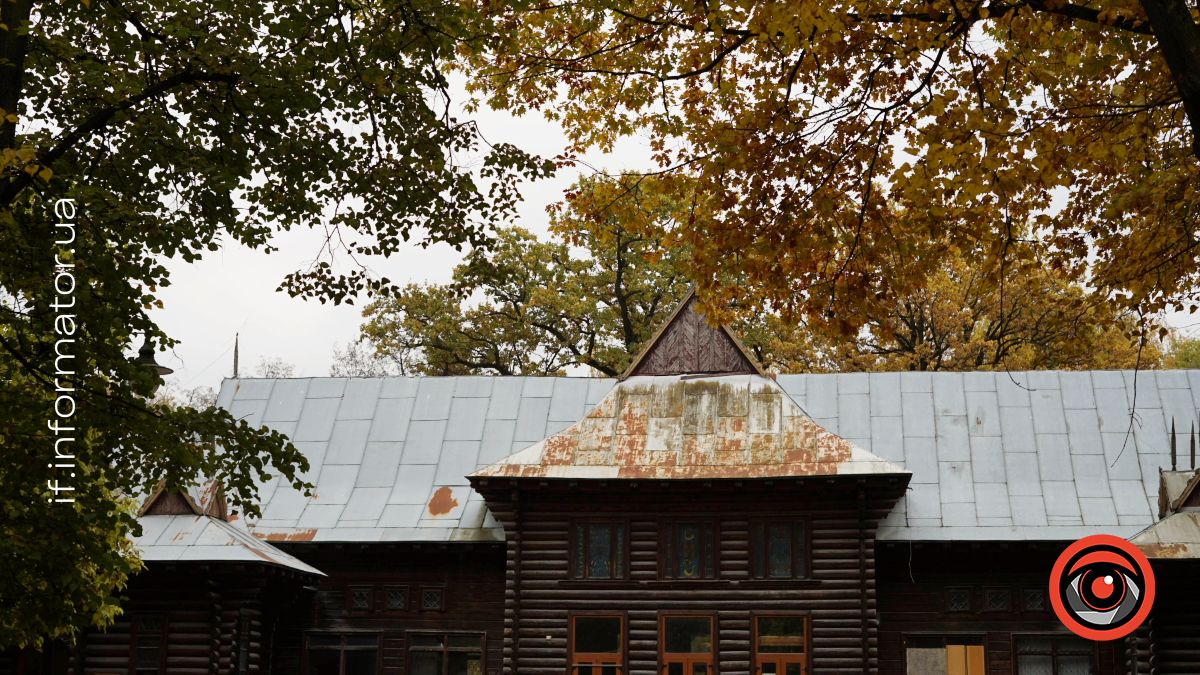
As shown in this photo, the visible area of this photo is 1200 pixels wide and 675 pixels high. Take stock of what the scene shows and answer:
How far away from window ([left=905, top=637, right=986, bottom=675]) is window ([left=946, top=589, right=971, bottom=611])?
58cm

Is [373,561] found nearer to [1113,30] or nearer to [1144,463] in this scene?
[1144,463]

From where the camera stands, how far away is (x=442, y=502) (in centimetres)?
2564

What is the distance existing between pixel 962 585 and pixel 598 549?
7.15 meters

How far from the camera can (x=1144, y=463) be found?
25.0 metres

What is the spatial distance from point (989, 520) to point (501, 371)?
65.6 feet

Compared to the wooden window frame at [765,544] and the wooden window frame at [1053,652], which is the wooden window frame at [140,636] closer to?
the wooden window frame at [765,544]

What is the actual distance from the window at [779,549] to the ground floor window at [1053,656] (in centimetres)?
438

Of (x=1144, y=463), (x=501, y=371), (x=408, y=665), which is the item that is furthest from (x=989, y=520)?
(x=501, y=371)

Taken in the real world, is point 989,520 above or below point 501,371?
below

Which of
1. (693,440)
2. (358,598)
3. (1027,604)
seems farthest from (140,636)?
(1027,604)

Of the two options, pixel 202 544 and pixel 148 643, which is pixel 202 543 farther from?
pixel 148 643

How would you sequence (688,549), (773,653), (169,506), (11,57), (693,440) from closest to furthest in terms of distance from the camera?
(11,57) → (773,653) → (688,549) → (693,440) → (169,506)

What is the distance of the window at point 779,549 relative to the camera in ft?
76.0

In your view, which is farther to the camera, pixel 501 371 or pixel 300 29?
pixel 501 371
